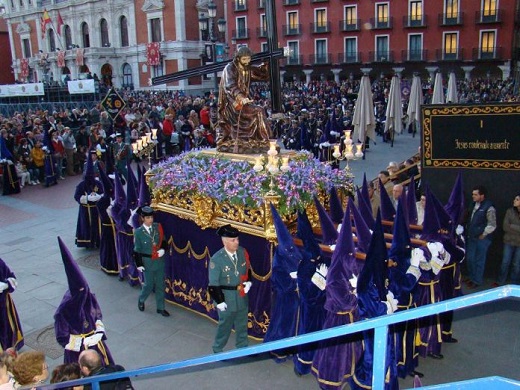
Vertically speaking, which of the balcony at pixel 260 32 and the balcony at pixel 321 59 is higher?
the balcony at pixel 260 32

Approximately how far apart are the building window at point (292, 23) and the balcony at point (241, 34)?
491cm

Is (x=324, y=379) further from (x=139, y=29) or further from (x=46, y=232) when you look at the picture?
(x=139, y=29)

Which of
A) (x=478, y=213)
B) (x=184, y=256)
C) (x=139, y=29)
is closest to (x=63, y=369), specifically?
(x=184, y=256)

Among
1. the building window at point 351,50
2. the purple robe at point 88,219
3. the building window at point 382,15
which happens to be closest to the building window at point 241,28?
the building window at point 351,50

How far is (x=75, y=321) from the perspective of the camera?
5469 mm

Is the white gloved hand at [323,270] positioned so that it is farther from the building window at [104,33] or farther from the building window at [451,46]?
the building window at [104,33]

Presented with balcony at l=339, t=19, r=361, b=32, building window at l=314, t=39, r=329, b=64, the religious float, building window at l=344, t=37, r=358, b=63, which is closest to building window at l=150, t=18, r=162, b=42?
building window at l=314, t=39, r=329, b=64

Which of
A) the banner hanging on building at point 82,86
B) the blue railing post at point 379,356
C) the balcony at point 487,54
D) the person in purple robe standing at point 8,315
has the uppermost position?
the balcony at point 487,54

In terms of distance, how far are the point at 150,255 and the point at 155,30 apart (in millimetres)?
53778

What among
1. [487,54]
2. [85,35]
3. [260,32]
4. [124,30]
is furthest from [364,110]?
[85,35]

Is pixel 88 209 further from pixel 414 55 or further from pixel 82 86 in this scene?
pixel 414 55

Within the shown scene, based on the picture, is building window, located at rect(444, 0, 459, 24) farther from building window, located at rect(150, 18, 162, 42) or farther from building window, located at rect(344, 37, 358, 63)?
building window, located at rect(150, 18, 162, 42)

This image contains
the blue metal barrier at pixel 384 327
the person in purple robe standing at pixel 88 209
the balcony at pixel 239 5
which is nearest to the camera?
the blue metal barrier at pixel 384 327

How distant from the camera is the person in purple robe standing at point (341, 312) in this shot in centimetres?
552
